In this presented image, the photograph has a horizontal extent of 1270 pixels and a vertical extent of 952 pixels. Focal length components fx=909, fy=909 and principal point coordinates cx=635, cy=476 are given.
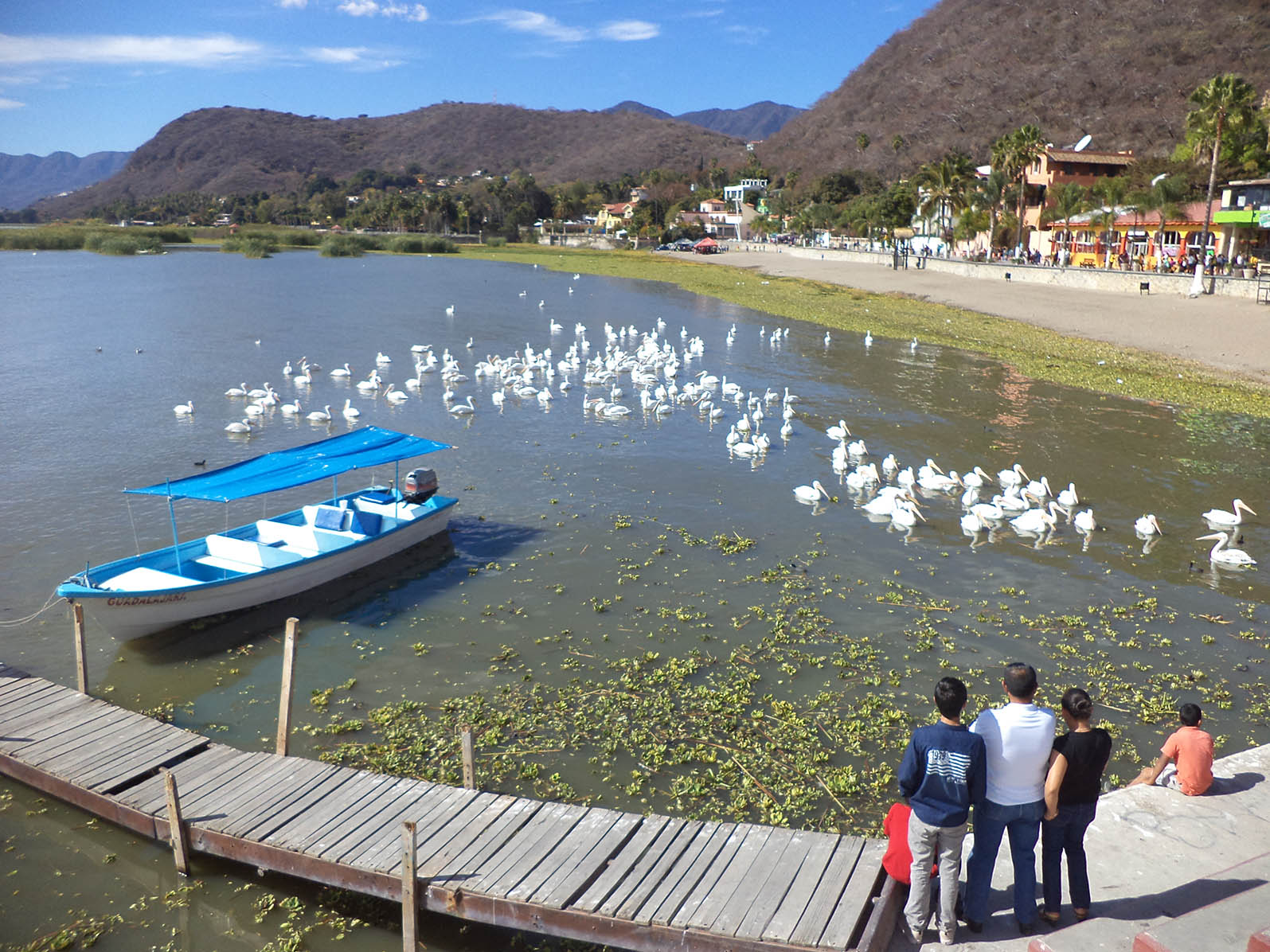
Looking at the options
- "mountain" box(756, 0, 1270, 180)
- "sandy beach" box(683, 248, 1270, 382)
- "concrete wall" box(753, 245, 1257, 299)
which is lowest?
"sandy beach" box(683, 248, 1270, 382)

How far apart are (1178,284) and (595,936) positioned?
52192mm

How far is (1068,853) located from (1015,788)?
107 cm

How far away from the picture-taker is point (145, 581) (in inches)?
572

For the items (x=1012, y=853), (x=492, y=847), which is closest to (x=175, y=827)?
(x=492, y=847)

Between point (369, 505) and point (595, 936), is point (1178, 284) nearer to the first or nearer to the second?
point (369, 505)

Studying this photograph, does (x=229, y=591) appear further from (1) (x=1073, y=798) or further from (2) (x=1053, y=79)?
(2) (x=1053, y=79)

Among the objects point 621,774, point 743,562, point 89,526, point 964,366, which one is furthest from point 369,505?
point 964,366

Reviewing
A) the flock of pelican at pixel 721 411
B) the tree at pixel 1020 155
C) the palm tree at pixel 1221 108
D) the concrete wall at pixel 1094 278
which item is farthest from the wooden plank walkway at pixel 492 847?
the tree at pixel 1020 155

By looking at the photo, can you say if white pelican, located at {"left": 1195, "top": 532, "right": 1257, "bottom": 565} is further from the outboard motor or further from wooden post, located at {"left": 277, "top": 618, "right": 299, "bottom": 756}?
wooden post, located at {"left": 277, "top": 618, "right": 299, "bottom": 756}

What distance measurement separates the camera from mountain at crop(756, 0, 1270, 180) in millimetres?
113188

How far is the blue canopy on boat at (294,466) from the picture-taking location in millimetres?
15211

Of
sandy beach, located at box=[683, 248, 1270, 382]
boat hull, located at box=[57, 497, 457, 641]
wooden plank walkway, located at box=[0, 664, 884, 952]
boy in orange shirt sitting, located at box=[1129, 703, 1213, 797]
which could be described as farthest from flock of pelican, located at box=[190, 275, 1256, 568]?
wooden plank walkway, located at box=[0, 664, 884, 952]

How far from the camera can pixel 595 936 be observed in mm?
7586

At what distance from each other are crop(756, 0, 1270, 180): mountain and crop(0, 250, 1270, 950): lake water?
88231mm
